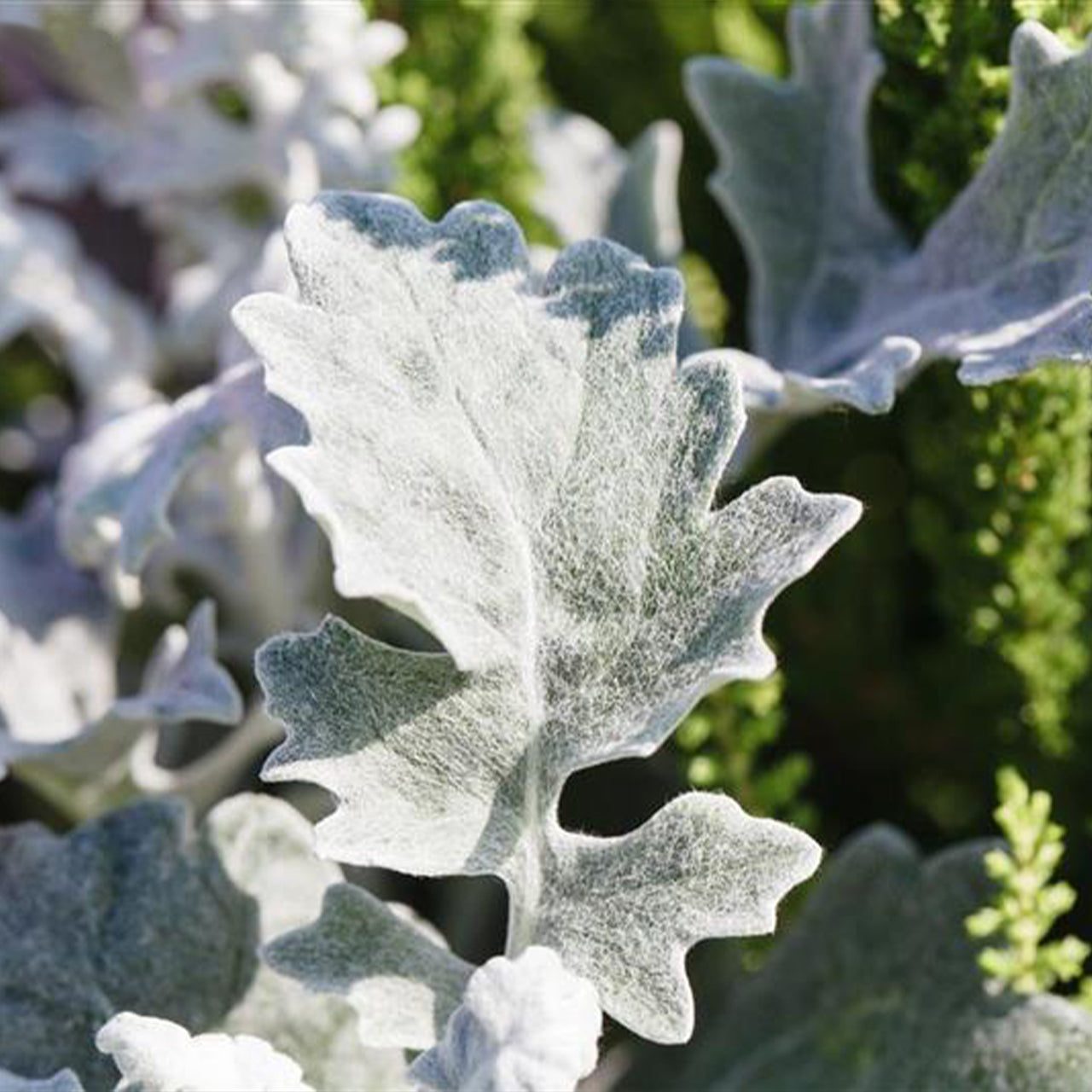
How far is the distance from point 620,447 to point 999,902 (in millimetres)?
286

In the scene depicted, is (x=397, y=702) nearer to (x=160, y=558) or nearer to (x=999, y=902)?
(x=999, y=902)

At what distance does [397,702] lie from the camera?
0.75 metres

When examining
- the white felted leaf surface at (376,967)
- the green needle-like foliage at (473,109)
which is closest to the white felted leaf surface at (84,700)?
the white felted leaf surface at (376,967)

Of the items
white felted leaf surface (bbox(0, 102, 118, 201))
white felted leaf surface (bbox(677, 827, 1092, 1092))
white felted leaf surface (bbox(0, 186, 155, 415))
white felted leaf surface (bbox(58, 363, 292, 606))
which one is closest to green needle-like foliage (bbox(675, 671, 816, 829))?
white felted leaf surface (bbox(677, 827, 1092, 1092))

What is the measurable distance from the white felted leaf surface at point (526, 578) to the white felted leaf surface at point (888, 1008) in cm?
20

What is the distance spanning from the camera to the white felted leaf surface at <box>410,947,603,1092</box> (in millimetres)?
652

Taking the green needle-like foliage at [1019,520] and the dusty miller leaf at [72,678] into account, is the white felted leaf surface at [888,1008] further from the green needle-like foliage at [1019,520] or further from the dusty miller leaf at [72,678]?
the dusty miller leaf at [72,678]

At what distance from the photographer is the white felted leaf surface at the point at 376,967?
76 centimetres

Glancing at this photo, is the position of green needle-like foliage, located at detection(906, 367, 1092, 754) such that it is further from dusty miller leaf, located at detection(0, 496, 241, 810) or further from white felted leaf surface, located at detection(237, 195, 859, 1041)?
dusty miller leaf, located at detection(0, 496, 241, 810)

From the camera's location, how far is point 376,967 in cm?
78

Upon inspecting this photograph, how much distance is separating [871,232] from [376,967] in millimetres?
488

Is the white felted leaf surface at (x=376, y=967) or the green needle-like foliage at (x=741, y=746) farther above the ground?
the white felted leaf surface at (x=376, y=967)

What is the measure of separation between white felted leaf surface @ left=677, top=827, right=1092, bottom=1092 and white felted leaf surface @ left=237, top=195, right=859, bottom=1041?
0.20 m

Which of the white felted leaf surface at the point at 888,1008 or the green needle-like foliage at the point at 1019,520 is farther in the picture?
the green needle-like foliage at the point at 1019,520
